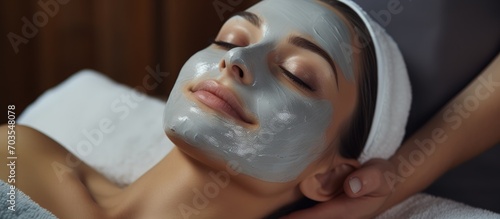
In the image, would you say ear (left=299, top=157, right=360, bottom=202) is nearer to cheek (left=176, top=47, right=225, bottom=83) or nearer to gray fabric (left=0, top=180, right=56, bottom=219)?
cheek (left=176, top=47, right=225, bottom=83)

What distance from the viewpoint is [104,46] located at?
7.16 ft

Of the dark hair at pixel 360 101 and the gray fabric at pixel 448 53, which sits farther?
the gray fabric at pixel 448 53

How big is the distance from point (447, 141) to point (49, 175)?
697 millimetres

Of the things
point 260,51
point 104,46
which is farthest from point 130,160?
point 104,46

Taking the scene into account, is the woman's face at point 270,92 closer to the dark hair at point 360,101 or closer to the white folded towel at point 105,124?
the dark hair at point 360,101

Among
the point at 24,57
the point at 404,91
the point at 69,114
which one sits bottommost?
the point at 24,57

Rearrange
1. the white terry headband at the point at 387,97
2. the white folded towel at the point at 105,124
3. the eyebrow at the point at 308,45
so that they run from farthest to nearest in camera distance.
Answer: the white folded towel at the point at 105,124 < the white terry headband at the point at 387,97 < the eyebrow at the point at 308,45

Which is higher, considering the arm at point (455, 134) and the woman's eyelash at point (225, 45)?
the woman's eyelash at point (225, 45)

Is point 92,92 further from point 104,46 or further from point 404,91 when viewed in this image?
point 404,91

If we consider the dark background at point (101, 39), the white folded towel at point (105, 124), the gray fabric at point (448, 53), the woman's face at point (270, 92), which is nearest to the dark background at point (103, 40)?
the dark background at point (101, 39)

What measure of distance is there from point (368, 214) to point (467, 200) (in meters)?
0.28

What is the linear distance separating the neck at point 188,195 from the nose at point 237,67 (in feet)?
0.46

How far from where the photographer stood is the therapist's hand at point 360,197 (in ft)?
3.68

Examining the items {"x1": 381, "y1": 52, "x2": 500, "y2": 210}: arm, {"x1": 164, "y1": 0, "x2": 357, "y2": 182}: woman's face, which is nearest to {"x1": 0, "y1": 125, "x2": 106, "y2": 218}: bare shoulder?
{"x1": 164, "y1": 0, "x2": 357, "y2": 182}: woman's face
